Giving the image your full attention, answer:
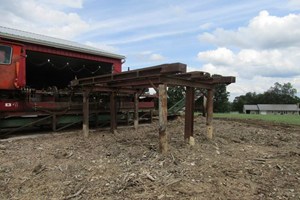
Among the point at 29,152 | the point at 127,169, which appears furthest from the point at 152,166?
the point at 29,152

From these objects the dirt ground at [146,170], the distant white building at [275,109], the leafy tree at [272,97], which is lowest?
the dirt ground at [146,170]

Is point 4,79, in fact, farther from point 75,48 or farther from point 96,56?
point 96,56

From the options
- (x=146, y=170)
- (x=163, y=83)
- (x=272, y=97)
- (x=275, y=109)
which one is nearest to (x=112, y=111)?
(x=163, y=83)

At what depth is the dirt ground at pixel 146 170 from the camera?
5539mm

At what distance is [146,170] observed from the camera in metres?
6.48

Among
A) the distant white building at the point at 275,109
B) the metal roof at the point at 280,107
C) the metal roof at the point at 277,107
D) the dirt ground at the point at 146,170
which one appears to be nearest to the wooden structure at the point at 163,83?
the dirt ground at the point at 146,170

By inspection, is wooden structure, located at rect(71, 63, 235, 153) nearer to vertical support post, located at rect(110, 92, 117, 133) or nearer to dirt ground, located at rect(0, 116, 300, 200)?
vertical support post, located at rect(110, 92, 117, 133)

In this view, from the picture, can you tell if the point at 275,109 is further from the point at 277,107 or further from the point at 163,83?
the point at 163,83

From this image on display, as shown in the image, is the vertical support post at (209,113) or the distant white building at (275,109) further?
the distant white building at (275,109)

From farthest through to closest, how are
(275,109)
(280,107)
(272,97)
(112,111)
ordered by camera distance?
(272,97), (275,109), (280,107), (112,111)

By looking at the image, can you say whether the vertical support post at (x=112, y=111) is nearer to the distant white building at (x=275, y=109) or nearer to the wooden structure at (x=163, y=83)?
the wooden structure at (x=163, y=83)

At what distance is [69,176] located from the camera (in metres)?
6.54

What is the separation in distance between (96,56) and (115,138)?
18.0 ft

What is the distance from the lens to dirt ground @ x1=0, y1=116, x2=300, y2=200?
18.2ft
